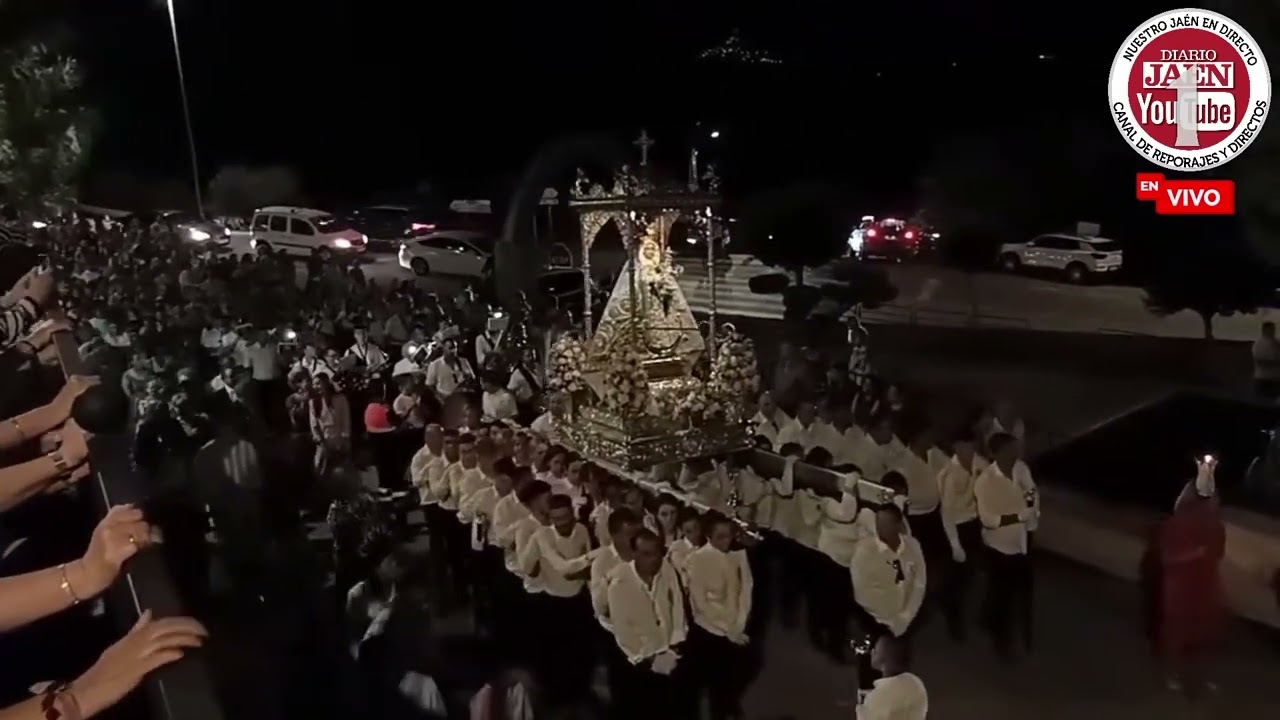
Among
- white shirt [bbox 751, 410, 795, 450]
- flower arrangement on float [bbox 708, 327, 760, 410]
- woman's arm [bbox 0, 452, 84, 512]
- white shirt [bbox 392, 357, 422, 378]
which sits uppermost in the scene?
woman's arm [bbox 0, 452, 84, 512]

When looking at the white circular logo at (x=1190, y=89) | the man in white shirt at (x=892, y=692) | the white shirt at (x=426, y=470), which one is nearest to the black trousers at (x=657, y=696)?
the man in white shirt at (x=892, y=692)

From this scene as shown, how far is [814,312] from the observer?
243 inches

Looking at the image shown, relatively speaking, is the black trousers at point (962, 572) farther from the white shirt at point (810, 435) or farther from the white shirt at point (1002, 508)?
the white shirt at point (810, 435)

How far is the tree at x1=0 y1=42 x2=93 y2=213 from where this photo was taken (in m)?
4.21

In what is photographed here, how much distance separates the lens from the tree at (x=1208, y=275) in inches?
186

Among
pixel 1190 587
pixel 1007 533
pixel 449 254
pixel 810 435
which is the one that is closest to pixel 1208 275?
pixel 1190 587

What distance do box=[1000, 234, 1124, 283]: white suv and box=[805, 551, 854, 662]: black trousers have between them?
1.97 metres

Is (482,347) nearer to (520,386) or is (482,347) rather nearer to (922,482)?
(520,386)

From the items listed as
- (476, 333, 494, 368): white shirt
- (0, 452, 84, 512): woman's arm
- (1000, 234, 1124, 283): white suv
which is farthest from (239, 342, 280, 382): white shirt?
(1000, 234, 1124, 283): white suv

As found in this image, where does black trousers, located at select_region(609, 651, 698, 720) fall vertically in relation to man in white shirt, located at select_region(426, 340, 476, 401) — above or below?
below

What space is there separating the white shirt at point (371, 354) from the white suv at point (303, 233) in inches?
20.9

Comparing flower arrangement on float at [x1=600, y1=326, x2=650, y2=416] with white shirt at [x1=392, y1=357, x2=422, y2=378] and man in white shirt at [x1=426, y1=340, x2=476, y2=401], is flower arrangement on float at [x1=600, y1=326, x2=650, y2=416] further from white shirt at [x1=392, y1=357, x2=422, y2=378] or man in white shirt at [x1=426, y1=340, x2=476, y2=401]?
white shirt at [x1=392, y1=357, x2=422, y2=378]

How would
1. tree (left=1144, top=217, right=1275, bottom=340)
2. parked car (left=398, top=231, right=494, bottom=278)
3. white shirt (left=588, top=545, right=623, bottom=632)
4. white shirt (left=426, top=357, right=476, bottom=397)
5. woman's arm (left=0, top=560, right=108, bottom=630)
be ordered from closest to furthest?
woman's arm (left=0, top=560, right=108, bottom=630), white shirt (left=588, top=545, right=623, bottom=632), tree (left=1144, top=217, right=1275, bottom=340), parked car (left=398, top=231, right=494, bottom=278), white shirt (left=426, top=357, right=476, bottom=397)

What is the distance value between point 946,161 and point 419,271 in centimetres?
302
